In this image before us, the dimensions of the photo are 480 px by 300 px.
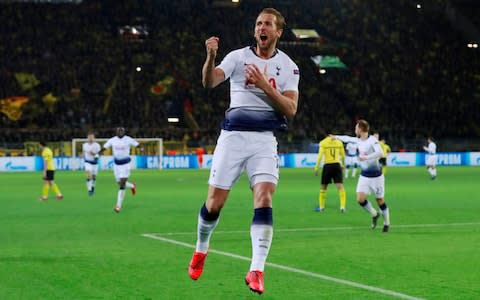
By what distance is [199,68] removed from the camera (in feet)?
205

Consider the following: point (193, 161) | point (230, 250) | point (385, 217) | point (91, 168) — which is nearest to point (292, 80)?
point (230, 250)

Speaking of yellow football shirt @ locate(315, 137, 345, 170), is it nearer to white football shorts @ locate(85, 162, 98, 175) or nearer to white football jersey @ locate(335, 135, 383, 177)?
white football jersey @ locate(335, 135, 383, 177)

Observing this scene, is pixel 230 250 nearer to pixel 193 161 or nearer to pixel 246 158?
pixel 246 158

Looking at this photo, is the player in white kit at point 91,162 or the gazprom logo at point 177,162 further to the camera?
the gazprom logo at point 177,162

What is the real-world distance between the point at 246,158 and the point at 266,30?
1216 mm

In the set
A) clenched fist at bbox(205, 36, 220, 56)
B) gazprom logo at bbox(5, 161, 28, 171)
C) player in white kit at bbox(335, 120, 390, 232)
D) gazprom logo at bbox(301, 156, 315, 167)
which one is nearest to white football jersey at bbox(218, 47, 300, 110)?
clenched fist at bbox(205, 36, 220, 56)

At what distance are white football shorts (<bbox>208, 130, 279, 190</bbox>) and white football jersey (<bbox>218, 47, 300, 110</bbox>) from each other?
295mm

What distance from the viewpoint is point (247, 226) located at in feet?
60.0

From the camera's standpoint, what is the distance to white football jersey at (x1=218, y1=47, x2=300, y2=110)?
7953mm

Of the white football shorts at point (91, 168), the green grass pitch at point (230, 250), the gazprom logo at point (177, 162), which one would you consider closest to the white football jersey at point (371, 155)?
the green grass pitch at point (230, 250)

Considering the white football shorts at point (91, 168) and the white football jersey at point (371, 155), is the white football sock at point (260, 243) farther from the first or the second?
the white football shorts at point (91, 168)

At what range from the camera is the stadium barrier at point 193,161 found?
2095 inches

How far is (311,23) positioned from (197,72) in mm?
12591

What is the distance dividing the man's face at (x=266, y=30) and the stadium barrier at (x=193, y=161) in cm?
4652
